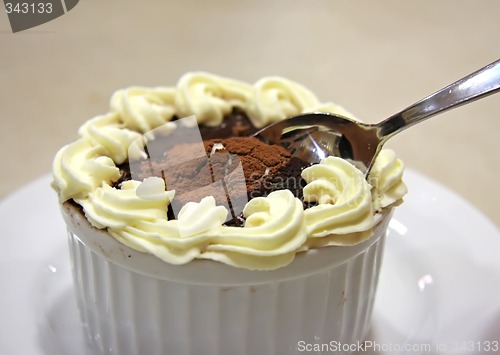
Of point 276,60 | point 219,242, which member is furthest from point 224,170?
point 276,60

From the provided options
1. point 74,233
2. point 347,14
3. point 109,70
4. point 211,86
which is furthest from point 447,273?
point 347,14

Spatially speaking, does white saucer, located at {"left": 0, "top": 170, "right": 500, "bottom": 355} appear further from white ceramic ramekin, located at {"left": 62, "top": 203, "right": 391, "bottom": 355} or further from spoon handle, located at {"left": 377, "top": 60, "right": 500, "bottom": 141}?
spoon handle, located at {"left": 377, "top": 60, "right": 500, "bottom": 141}

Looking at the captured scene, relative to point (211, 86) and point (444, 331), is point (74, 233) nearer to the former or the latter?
point (211, 86)

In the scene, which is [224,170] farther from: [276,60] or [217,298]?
[276,60]

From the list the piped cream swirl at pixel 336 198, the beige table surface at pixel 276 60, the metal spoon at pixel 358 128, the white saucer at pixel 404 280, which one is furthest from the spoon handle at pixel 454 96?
the beige table surface at pixel 276 60

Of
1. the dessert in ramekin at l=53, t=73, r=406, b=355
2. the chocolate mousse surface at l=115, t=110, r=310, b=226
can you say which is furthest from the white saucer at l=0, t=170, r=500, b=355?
the chocolate mousse surface at l=115, t=110, r=310, b=226
